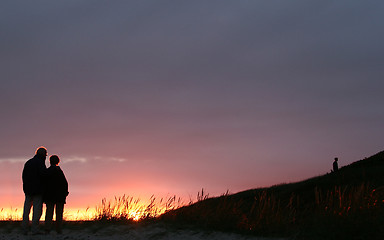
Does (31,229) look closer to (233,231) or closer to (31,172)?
(31,172)

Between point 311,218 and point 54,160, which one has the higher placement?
point 54,160

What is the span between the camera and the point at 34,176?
1265 centimetres

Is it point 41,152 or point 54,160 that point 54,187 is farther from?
point 41,152

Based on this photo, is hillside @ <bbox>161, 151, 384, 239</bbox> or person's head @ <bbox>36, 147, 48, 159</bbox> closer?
hillside @ <bbox>161, 151, 384, 239</bbox>

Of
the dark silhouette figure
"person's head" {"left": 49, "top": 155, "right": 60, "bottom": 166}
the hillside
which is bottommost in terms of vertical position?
the hillside

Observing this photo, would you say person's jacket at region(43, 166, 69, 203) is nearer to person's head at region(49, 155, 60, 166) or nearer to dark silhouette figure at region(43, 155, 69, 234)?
dark silhouette figure at region(43, 155, 69, 234)

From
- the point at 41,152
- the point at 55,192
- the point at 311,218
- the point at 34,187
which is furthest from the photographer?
the point at 41,152

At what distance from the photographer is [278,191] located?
31.2 metres

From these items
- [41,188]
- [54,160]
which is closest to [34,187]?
[41,188]

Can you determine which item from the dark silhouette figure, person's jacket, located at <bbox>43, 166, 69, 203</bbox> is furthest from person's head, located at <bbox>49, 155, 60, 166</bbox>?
person's jacket, located at <bbox>43, 166, 69, 203</bbox>

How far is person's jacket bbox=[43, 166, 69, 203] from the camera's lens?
41.7 ft

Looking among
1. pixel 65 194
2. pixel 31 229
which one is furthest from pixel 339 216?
pixel 31 229

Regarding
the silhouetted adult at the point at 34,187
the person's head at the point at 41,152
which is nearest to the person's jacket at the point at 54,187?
the silhouetted adult at the point at 34,187

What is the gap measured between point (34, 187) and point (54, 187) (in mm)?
525
